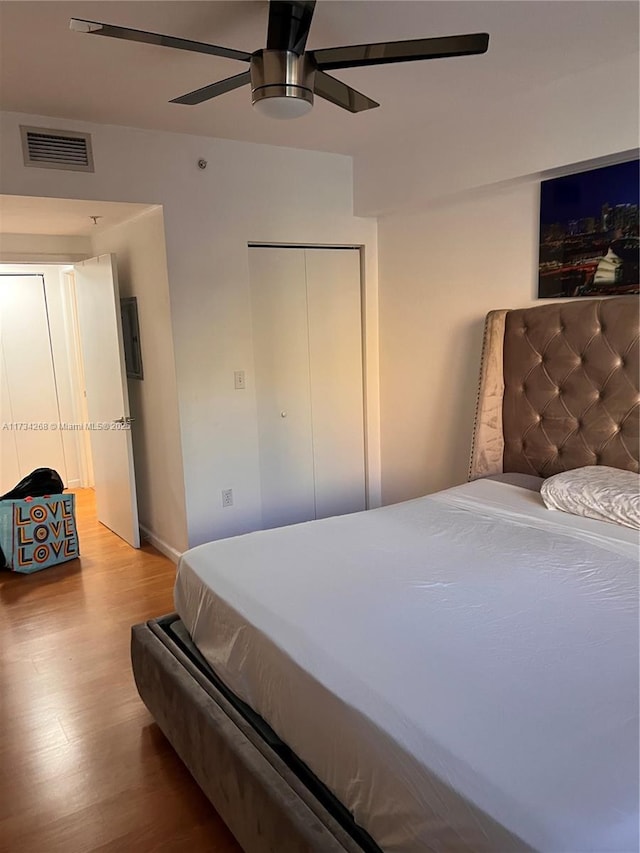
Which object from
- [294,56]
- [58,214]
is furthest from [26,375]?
[294,56]

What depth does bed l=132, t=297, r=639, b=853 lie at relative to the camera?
1.15 meters

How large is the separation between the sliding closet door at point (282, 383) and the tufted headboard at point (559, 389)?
129 cm

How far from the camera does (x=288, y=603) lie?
1.81 meters

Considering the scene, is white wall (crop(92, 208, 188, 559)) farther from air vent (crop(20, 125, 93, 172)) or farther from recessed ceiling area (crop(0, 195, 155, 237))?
air vent (crop(20, 125, 93, 172))

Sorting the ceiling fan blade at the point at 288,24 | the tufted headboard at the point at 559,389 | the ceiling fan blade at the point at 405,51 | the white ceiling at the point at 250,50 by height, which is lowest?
the tufted headboard at the point at 559,389

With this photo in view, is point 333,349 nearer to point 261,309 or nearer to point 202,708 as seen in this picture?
point 261,309

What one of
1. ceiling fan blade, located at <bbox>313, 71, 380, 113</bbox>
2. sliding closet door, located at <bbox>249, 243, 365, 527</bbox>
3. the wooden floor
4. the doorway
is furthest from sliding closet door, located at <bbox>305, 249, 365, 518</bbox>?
ceiling fan blade, located at <bbox>313, 71, 380, 113</bbox>

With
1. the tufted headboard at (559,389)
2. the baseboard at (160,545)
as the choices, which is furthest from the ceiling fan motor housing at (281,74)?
the baseboard at (160,545)

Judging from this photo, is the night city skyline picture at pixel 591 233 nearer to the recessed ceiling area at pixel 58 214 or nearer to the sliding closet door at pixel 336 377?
the sliding closet door at pixel 336 377

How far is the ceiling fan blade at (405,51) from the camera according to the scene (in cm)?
168

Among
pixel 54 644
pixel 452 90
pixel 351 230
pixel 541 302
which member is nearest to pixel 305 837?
pixel 54 644

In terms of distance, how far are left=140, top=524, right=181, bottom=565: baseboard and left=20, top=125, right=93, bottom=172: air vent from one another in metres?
2.30

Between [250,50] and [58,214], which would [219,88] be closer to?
[250,50]

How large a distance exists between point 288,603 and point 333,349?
2562mm
